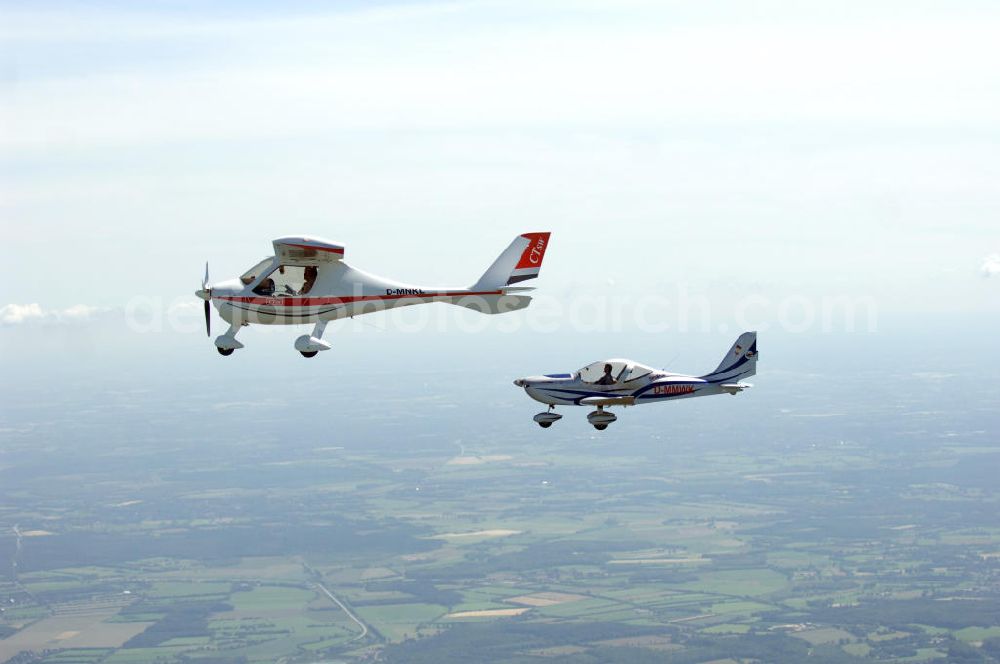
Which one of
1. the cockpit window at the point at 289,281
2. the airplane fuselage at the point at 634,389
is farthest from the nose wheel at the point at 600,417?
the cockpit window at the point at 289,281

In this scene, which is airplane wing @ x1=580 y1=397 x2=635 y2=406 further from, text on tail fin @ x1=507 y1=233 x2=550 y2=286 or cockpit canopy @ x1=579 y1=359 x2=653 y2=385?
text on tail fin @ x1=507 y1=233 x2=550 y2=286

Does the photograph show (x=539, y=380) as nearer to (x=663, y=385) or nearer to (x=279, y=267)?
(x=663, y=385)

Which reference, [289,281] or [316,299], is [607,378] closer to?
[316,299]

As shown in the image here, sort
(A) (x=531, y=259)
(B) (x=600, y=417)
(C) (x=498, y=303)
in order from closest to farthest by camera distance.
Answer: (A) (x=531, y=259), (C) (x=498, y=303), (B) (x=600, y=417)

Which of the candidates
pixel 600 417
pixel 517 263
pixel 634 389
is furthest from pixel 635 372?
pixel 517 263

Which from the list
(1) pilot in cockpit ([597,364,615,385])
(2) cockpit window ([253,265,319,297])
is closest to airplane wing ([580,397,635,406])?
(1) pilot in cockpit ([597,364,615,385])

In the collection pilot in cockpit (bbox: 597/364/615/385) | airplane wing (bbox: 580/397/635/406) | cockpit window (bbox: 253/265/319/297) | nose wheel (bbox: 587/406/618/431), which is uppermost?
cockpit window (bbox: 253/265/319/297)
